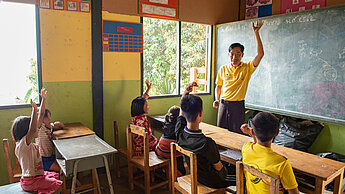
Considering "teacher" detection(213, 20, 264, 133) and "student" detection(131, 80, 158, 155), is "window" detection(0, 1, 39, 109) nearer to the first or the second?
"student" detection(131, 80, 158, 155)

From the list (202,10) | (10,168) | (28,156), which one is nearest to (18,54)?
(10,168)

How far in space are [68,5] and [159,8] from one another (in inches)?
51.3

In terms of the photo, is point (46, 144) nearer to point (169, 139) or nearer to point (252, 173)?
point (169, 139)

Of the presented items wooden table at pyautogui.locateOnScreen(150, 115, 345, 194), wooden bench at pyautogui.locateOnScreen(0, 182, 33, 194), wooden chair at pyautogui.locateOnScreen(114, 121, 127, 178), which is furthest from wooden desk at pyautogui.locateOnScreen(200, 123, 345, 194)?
wooden bench at pyautogui.locateOnScreen(0, 182, 33, 194)

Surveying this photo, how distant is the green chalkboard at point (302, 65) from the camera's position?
10.2ft

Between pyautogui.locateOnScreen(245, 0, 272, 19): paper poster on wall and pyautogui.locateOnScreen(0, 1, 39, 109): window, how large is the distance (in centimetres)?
342

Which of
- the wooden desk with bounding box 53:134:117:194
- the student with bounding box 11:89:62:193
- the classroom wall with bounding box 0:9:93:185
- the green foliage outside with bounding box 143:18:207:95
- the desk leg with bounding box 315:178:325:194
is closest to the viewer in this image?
the desk leg with bounding box 315:178:325:194

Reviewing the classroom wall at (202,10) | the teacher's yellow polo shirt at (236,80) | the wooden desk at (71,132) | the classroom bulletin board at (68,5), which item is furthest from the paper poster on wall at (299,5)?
the wooden desk at (71,132)

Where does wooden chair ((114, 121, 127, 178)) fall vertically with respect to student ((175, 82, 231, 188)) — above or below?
below

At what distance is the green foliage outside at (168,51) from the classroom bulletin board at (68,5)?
873 millimetres

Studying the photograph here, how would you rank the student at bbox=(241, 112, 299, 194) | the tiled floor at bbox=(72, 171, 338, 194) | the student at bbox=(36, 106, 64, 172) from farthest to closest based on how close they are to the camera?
1. the tiled floor at bbox=(72, 171, 338, 194)
2. the student at bbox=(36, 106, 64, 172)
3. the student at bbox=(241, 112, 299, 194)

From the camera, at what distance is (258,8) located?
177 inches

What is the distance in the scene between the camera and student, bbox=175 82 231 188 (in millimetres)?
1948

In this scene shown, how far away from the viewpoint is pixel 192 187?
1.95 metres
